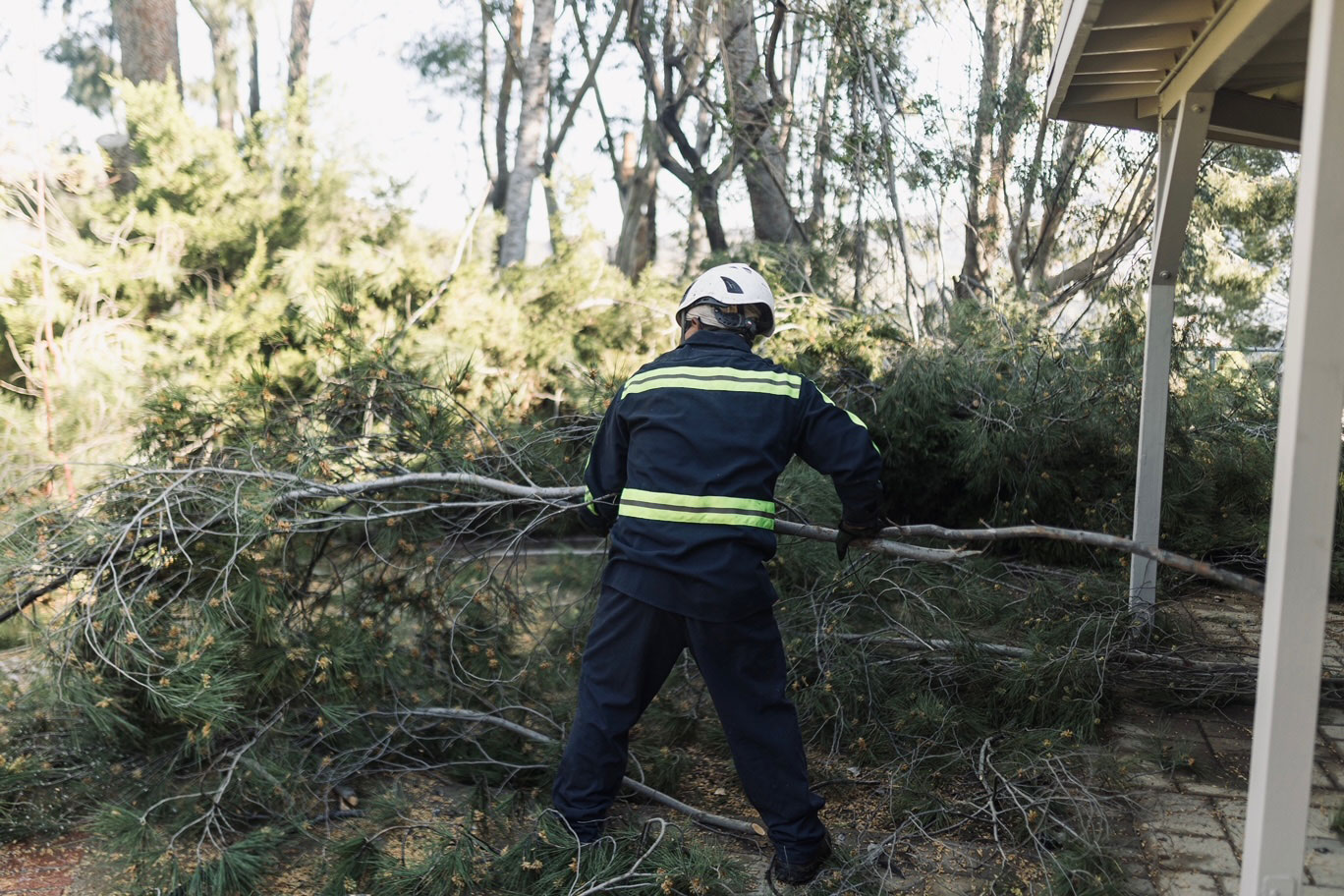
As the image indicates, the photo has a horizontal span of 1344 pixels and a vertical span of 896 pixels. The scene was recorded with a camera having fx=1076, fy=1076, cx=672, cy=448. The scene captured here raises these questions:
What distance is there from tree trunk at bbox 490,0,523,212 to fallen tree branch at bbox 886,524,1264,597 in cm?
1571

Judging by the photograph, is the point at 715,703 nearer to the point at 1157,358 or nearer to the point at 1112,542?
the point at 1112,542

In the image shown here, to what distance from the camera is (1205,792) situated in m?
3.83

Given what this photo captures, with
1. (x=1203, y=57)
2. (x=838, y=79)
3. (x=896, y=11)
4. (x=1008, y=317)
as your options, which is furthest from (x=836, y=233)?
(x=1203, y=57)

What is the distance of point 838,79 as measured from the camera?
957cm

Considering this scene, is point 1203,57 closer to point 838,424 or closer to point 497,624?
point 838,424

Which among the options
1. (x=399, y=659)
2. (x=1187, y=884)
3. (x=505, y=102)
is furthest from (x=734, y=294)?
(x=505, y=102)

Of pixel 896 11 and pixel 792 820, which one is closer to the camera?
pixel 792 820

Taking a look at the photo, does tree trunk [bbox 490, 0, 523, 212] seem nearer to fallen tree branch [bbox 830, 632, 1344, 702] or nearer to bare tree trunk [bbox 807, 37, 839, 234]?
bare tree trunk [bbox 807, 37, 839, 234]

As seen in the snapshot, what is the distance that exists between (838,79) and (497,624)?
688 cm

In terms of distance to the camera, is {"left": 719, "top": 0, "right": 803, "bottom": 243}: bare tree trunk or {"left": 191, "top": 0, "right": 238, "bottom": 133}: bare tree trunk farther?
{"left": 191, "top": 0, "right": 238, "bottom": 133}: bare tree trunk

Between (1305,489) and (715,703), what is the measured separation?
183 cm

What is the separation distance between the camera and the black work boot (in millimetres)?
3346

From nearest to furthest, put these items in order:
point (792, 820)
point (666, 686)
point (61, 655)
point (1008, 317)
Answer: point (792, 820) < point (61, 655) < point (666, 686) < point (1008, 317)

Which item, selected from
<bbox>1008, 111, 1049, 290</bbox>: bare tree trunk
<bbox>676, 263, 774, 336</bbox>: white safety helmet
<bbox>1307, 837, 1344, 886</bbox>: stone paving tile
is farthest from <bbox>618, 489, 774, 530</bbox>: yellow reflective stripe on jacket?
<bbox>1008, 111, 1049, 290</bbox>: bare tree trunk
